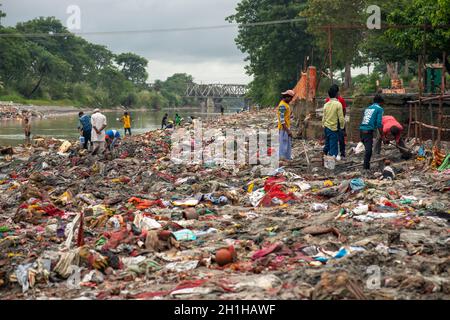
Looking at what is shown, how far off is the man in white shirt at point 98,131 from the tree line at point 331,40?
776 centimetres

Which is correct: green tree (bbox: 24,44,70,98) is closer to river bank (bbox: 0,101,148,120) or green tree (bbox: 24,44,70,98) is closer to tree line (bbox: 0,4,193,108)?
tree line (bbox: 0,4,193,108)

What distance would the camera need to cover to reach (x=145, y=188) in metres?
10.7

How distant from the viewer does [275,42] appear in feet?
131

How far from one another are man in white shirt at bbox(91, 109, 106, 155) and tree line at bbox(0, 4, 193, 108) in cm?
3456

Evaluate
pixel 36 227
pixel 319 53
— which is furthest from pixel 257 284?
pixel 319 53

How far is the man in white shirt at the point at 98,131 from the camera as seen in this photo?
47.6 feet

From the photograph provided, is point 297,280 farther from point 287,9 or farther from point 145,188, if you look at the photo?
point 287,9

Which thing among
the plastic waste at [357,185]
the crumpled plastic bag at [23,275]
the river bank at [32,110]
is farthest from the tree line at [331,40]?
the river bank at [32,110]

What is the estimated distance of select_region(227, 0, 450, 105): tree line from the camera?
1755cm

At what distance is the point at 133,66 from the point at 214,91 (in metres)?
16.6

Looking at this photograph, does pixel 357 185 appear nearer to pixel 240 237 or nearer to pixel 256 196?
pixel 256 196

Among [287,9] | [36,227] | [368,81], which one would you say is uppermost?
[287,9]

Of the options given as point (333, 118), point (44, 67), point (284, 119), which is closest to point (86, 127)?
point (284, 119)
